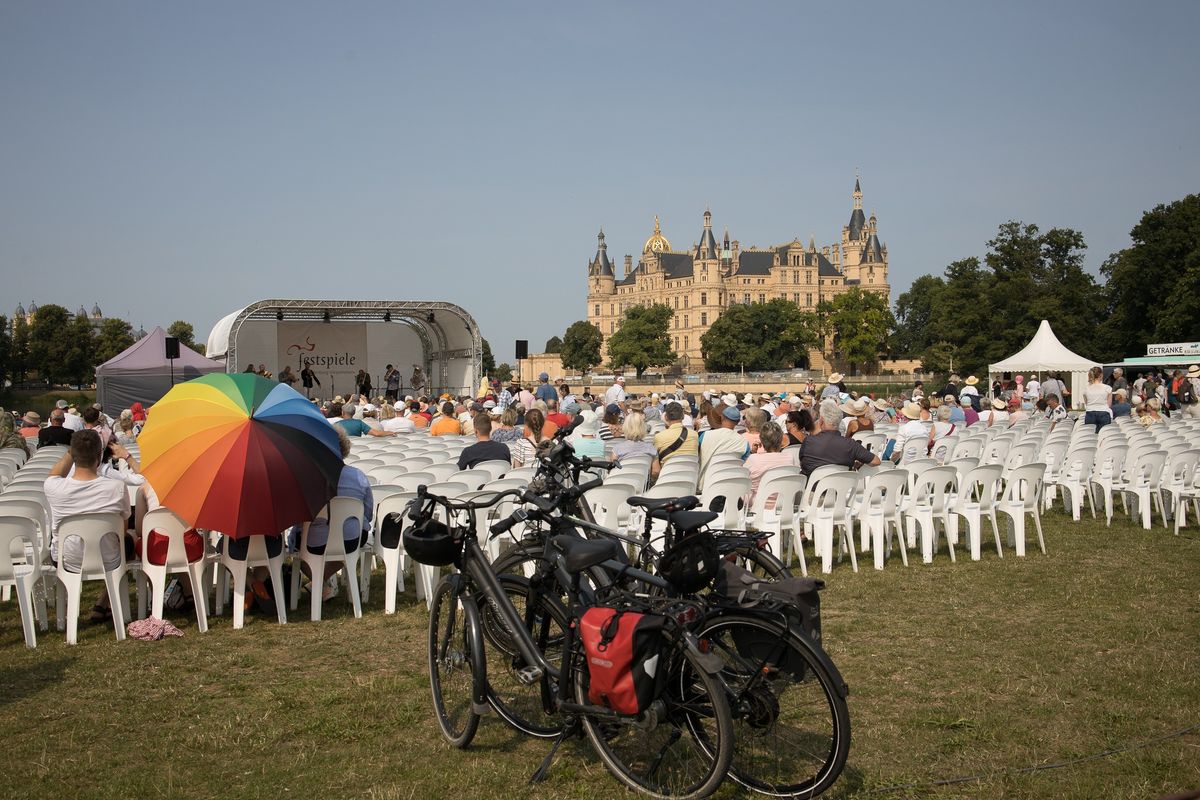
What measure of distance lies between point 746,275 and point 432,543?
132 m

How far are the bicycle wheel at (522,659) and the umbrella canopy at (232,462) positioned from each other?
2.28 m

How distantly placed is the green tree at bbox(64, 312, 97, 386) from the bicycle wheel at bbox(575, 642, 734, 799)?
7573cm

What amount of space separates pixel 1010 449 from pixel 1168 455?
140 centimetres

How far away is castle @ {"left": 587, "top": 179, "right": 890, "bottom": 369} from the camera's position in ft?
430

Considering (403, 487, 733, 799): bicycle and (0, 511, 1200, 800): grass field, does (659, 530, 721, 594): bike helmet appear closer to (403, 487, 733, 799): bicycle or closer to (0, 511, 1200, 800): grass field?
(403, 487, 733, 799): bicycle

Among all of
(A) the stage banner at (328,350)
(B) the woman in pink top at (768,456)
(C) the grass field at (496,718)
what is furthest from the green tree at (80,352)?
(C) the grass field at (496,718)

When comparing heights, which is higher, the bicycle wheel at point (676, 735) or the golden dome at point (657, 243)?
the golden dome at point (657, 243)

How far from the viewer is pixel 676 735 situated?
3.44 meters

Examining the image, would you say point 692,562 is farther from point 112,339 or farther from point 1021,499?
point 112,339

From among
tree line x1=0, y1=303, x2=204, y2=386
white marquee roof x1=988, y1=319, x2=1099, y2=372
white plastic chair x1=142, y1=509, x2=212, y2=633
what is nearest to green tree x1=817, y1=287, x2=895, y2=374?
tree line x1=0, y1=303, x2=204, y2=386

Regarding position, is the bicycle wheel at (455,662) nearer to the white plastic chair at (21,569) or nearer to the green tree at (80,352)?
the white plastic chair at (21,569)

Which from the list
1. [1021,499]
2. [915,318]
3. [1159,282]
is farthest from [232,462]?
[915,318]

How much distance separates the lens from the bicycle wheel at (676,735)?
Answer: 3205 millimetres

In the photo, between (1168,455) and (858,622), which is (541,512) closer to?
(858,622)
